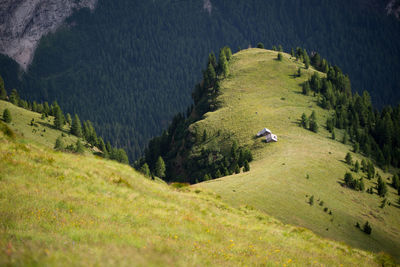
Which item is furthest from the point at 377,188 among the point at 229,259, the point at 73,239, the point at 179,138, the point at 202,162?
the point at 179,138

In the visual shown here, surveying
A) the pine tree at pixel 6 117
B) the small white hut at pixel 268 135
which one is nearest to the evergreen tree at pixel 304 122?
the small white hut at pixel 268 135

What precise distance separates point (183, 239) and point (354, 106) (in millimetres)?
175820

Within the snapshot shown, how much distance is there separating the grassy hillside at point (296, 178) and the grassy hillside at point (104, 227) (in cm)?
2124

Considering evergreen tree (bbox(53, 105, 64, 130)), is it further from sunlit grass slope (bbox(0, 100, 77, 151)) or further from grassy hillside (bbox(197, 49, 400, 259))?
grassy hillside (bbox(197, 49, 400, 259))

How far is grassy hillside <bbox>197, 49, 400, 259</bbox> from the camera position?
55125mm

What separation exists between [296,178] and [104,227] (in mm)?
63795

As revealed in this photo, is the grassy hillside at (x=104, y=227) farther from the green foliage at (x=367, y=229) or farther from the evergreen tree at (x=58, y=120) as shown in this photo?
the evergreen tree at (x=58, y=120)

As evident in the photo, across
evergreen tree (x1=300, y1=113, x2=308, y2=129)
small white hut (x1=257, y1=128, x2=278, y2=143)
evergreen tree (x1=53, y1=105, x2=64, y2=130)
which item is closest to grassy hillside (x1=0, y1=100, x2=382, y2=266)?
small white hut (x1=257, y1=128, x2=278, y2=143)

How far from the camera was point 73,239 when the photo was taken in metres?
11.3

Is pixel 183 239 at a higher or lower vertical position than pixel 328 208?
higher

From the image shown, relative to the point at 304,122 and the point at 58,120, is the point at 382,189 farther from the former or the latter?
the point at 58,120

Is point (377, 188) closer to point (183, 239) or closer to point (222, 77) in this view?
point (183, 239)

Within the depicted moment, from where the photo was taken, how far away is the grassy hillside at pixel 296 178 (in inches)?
2170

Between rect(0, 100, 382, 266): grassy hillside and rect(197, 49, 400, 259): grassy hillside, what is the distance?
69.7ft
